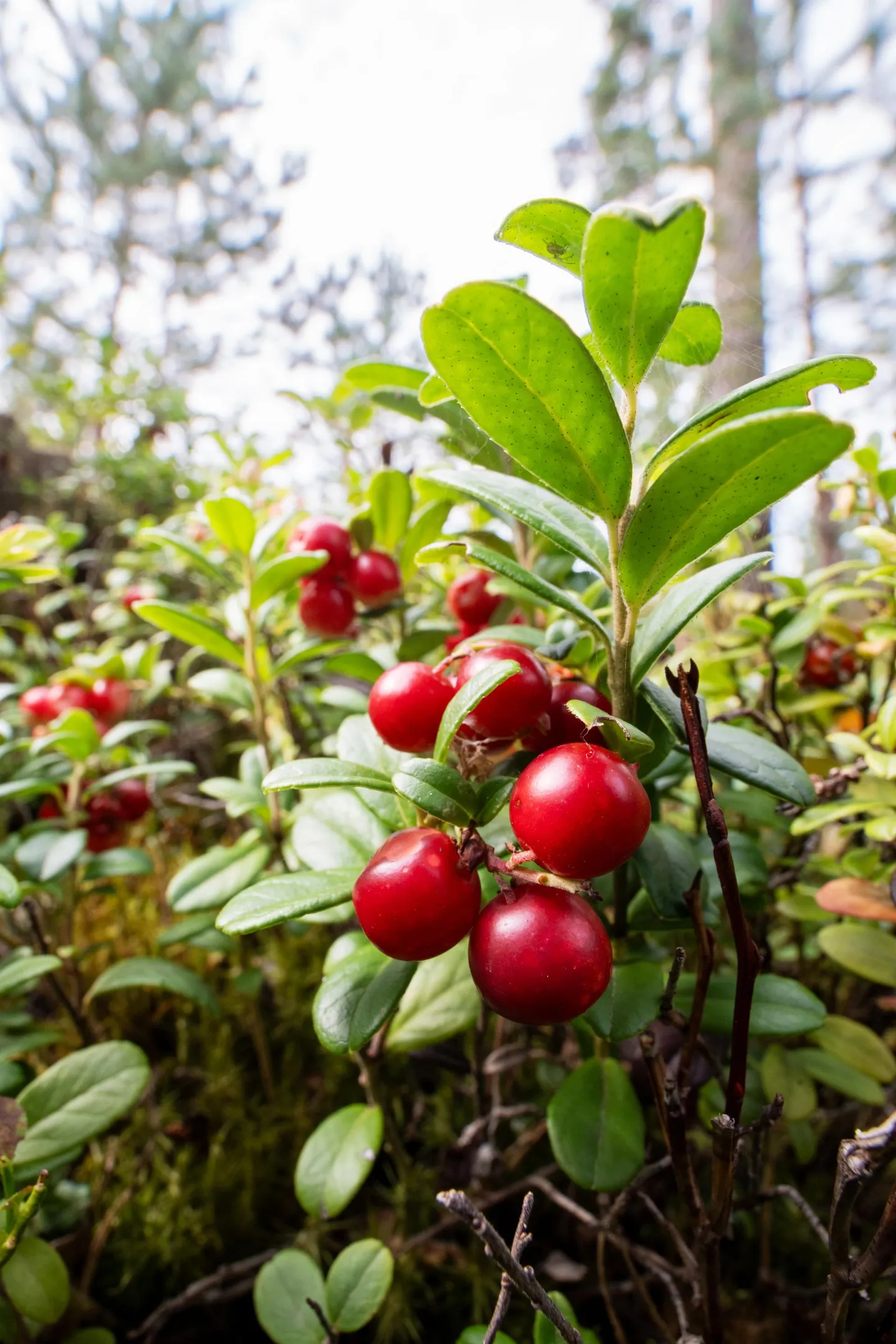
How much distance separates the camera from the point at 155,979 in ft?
3.70

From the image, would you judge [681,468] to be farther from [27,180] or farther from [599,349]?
[27,180]

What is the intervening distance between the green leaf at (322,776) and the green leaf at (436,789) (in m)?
0.05

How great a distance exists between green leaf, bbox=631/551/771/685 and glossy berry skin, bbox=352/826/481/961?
0.23m

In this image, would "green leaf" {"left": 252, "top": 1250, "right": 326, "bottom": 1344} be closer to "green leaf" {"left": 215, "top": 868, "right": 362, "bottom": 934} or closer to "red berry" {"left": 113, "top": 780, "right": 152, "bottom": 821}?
"green leaf" {"left": 215, "top": 868, "right": 362, "bottom": 934}

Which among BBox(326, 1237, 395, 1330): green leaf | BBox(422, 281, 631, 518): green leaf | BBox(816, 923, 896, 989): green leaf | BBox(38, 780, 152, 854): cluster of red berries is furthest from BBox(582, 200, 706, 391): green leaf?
BBox(38, 780, 152, 854): cluster of red berries

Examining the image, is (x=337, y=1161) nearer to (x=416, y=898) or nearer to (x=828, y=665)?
(x=416, y=898)

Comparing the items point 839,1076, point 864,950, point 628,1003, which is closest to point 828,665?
point 864,950

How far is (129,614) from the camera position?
7.86 feet

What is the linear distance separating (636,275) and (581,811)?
0.39m

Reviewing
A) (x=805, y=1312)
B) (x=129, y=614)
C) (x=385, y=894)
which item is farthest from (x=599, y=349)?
(x=129, y=614)

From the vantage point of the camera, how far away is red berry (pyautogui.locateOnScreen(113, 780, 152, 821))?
1.43 meters

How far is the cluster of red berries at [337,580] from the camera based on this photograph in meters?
1.17

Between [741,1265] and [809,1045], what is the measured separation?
0.39m

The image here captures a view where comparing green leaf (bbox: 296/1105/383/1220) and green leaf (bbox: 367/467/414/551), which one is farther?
green leaf (bbox: 367/467/414/551)
